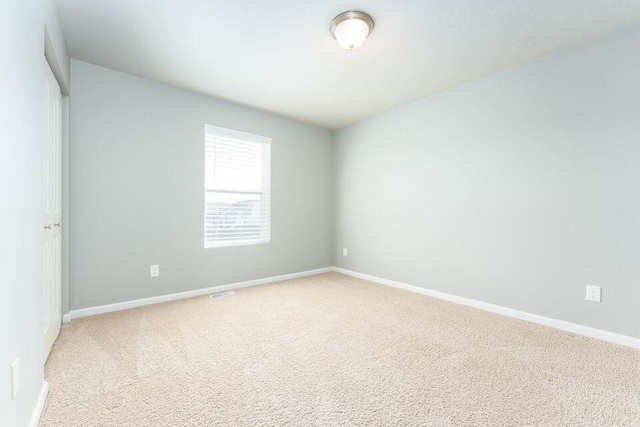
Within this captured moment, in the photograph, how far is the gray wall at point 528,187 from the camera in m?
2.17

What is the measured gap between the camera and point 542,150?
8.30 feet

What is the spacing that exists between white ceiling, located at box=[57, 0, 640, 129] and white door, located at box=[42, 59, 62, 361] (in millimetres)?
590

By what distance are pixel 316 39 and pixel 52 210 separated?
240 cm

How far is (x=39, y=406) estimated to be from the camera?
138 cm

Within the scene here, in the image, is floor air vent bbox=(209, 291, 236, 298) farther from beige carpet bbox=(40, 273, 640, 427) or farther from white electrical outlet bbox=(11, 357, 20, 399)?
white electrical outlet bbox=(11, 357, 20, 399)

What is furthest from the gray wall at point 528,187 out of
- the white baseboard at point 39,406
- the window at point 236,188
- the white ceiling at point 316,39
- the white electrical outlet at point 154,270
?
the white baseboard at point 39,406

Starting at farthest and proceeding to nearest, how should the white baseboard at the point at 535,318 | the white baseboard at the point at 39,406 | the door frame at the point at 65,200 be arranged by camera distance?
the door frame at the point at 65,200 → the white baseboard at the point at 535,318 → the white baseboard at the point at 39,406

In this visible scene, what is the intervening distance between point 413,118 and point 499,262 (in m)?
1.91

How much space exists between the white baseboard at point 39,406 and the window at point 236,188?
195cm

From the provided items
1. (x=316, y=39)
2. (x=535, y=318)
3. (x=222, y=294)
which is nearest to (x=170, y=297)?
(x=222, y=294)

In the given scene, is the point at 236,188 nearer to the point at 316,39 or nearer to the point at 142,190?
the point at 142,190

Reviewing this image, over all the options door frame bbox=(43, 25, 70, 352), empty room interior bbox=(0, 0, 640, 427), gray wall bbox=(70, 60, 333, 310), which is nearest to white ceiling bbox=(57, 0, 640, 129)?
empty room interior bbox=(0, 0, 640, 427)

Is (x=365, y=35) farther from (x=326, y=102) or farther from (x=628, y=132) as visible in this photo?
(x=628, y=132)

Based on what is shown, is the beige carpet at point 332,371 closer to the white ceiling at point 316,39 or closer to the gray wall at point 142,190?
the gray wall at point 142,190
